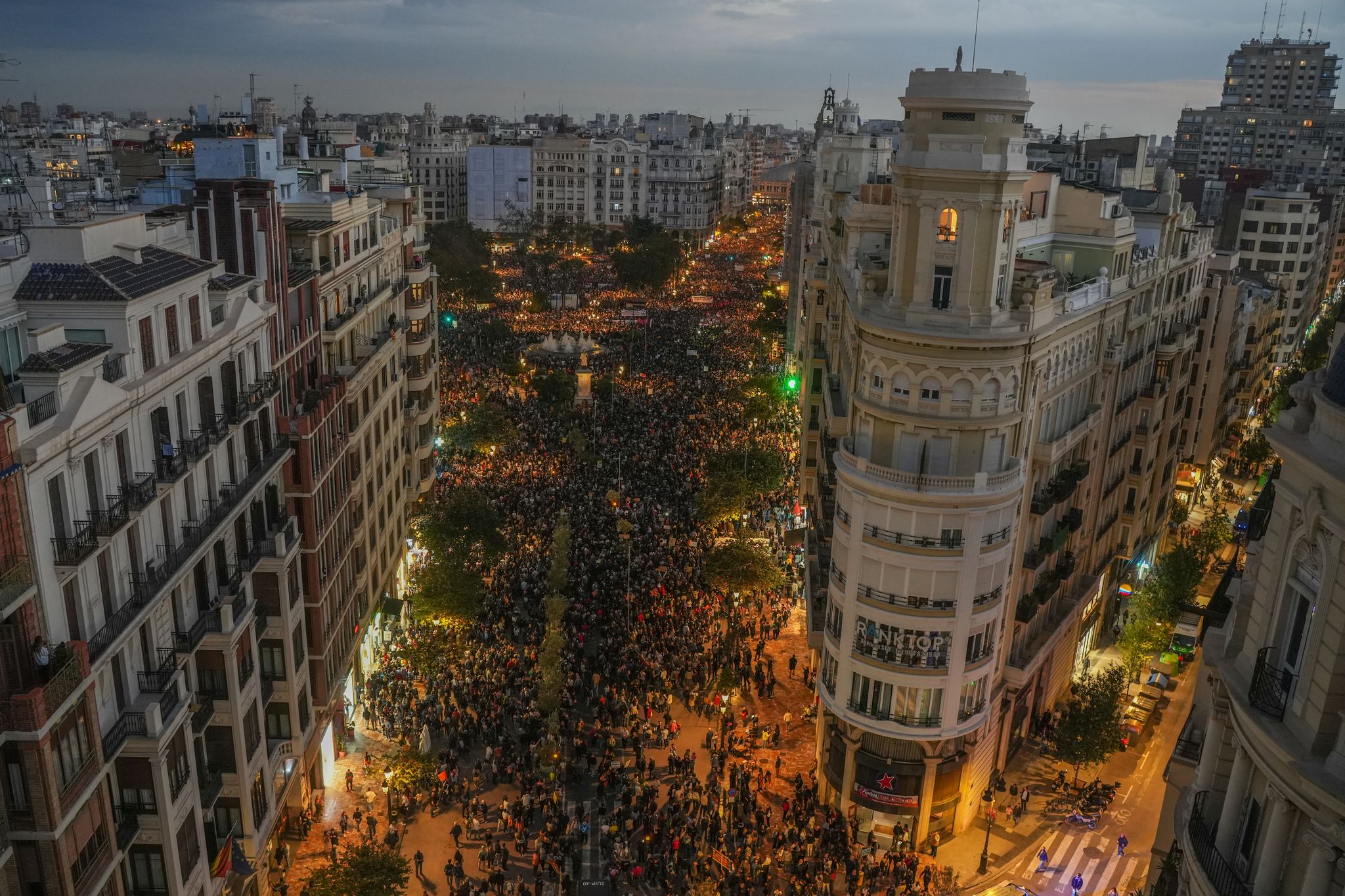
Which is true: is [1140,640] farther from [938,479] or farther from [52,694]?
[52,694]

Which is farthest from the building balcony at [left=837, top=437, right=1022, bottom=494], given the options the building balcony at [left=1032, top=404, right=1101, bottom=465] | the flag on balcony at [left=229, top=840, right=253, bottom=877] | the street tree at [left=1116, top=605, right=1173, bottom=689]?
the flag on balcony at [left=229, top=840, right=253, bottom=877]

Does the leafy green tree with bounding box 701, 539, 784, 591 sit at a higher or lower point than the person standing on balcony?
lower

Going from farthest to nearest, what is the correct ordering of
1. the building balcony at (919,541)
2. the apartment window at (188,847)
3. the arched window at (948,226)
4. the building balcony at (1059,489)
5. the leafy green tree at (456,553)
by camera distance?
the leafy green tree at (456,553)
the building balcony at (1059,489)
the building balcony at (919,541)
the arched window at (948,226)
the apartment window at (188,847)

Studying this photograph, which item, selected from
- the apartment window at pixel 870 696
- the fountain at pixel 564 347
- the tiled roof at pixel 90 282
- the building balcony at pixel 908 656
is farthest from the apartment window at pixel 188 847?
the fountain at pixel 564 347

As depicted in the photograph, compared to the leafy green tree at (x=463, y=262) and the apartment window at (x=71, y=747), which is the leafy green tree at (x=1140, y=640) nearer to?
the apartment window at (x=71, y=747)

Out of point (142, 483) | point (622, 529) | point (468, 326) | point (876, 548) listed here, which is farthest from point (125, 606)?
point (468, 326)

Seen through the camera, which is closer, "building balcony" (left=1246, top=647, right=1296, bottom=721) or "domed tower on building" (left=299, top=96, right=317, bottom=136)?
"building balcony" (left=1246, top=647, right=1296, bottom=721)

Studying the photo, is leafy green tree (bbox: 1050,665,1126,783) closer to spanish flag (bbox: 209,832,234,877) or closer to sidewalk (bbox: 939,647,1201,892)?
sidewalk (bbox: 939,647,1201,892)
